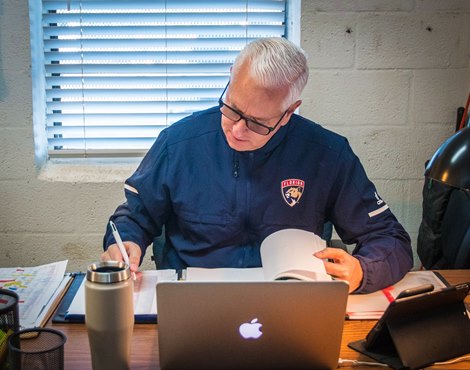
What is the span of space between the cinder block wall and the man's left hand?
37.6 inches

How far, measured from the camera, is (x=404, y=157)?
222cm

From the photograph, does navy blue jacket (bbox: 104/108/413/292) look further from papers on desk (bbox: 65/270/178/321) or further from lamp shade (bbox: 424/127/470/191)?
lamp shade (bbox: 424/127/470/191)

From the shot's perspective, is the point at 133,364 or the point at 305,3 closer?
the point at 133,364

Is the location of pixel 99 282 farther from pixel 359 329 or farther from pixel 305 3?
pixel 305 3

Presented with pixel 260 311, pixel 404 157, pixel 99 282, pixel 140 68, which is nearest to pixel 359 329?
pixel 260 311

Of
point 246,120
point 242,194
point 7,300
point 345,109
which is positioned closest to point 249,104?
point 246,120

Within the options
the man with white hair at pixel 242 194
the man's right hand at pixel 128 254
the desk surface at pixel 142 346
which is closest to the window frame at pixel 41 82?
the man with white hair at pixel 242 194

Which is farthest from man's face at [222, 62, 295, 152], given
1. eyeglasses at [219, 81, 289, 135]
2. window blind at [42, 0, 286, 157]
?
window blind at [42, 0, 286, 157]

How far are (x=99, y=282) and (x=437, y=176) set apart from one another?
0.64 metres

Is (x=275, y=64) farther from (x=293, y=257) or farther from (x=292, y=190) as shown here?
(x=293, y=257)

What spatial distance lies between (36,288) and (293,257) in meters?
0.62

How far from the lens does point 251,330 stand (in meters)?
0.95

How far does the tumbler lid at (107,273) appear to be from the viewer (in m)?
0.88

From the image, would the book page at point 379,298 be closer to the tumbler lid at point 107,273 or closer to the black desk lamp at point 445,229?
the black desk lamp at point 445,229
